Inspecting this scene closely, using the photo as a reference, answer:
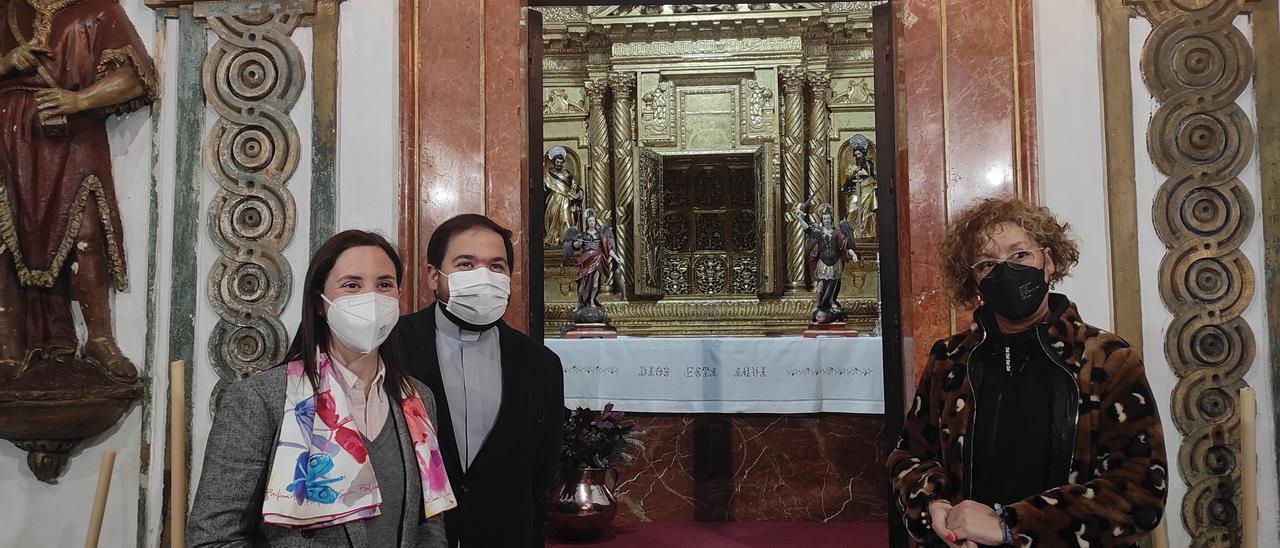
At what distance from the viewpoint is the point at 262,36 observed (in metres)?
4.20

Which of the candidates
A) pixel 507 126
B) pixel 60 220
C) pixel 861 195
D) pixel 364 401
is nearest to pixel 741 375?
pixel 507 126

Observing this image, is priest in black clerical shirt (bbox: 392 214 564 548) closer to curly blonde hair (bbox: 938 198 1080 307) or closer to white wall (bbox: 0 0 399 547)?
curly blonde hair (bbox: 938 198 1080 307)

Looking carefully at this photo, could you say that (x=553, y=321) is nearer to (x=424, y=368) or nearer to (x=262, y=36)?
(x=262, y=36)

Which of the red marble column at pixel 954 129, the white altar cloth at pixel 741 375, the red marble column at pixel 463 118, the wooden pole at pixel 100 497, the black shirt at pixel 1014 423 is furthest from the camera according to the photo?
the white altar cloth at pixel 741 375

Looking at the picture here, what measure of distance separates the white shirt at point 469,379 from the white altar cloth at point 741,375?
2.94 meters

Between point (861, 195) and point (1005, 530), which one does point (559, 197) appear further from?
point (1005, 530)

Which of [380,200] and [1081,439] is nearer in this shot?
[1081,439]

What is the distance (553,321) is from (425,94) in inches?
163

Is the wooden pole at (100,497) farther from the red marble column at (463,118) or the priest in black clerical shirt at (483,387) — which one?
the priest in black clerical shirt at (483,387)

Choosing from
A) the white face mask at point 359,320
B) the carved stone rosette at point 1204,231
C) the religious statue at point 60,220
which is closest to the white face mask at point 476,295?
the white face mask at point 359,320

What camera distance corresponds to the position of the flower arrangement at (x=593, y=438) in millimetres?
5289

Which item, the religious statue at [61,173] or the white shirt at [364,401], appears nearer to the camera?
the white shirt at [364,401]

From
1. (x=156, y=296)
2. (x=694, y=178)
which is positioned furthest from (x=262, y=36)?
(x=694, y=178)

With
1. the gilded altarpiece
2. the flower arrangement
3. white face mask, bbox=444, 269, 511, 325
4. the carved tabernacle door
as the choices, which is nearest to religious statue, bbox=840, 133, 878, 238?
the gilded altarpiece
